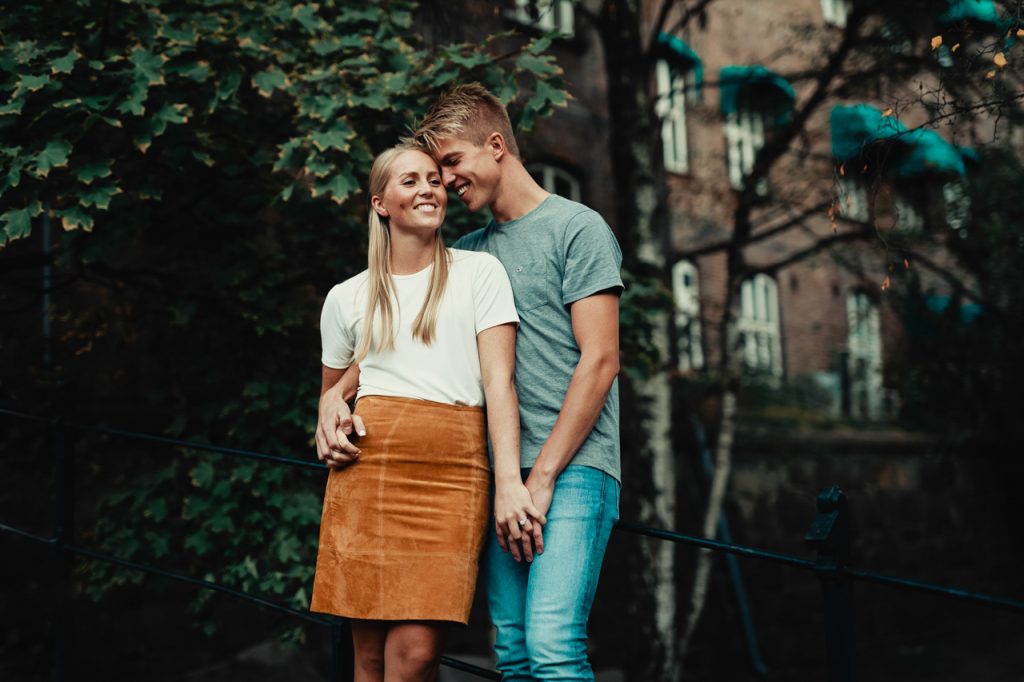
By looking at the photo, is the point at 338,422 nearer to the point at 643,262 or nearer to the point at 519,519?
the point at 519,519

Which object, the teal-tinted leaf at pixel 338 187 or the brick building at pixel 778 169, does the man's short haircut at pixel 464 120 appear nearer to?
the brick building at pixel 778 169

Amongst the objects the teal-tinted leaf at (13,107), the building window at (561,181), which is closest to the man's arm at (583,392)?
the teal-tinted leaf at (13,107)

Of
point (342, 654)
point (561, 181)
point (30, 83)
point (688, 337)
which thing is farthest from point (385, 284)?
point (561, 181)

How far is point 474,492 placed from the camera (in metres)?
2.41

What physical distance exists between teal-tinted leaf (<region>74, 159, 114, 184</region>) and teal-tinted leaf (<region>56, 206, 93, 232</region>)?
13 centimetres

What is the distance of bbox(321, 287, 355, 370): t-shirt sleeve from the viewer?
2605mm

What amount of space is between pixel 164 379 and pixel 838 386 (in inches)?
436

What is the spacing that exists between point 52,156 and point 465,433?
2.46 meters

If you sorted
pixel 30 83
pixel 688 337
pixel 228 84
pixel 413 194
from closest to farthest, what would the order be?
pixel 413 194
pixel 30 83
pixel 228 84
pixel 688 337

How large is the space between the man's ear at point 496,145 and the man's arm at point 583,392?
506 mm

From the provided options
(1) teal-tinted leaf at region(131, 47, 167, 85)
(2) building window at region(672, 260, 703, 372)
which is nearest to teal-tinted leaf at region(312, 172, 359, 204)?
(1) teal-tinted leaf at region(131, 47, 167, 85)

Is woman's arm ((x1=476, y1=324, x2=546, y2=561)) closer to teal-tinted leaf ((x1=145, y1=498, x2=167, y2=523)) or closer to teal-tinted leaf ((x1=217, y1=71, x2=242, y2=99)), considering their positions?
teal-tinted leaf ((x1=217, y1=71, x2=242, y2=99))

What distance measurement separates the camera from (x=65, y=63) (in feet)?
13.0

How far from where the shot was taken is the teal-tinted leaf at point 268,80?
4.58 metres
